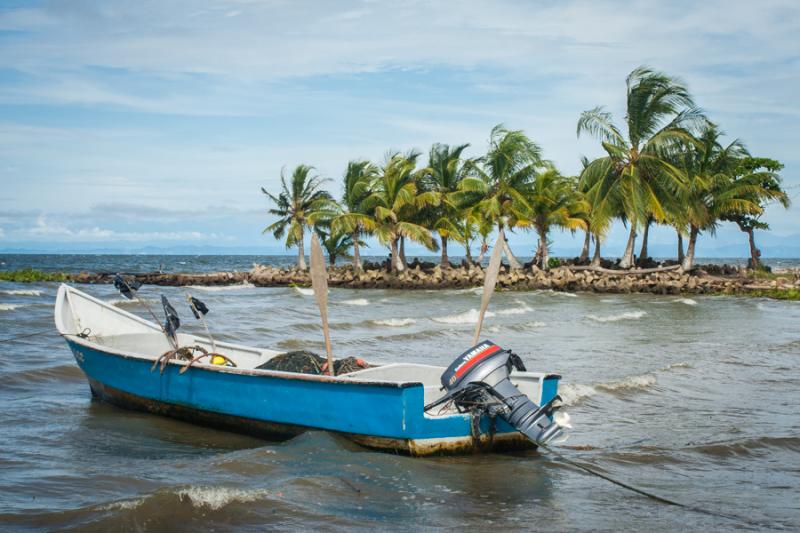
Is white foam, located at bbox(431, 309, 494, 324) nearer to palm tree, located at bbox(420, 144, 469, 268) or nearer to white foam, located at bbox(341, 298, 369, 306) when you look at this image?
white foam, located at bbox(341, 298, 369, 306)

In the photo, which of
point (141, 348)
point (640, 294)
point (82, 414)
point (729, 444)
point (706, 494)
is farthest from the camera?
point (640, 294)

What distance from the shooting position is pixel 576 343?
17656 mm

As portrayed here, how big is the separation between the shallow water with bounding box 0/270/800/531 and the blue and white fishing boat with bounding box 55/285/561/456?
0.63ft

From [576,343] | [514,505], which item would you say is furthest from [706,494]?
[576,343]

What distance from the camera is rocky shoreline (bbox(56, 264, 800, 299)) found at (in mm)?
31688

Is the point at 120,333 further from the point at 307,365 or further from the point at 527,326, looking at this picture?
the point at 527,326

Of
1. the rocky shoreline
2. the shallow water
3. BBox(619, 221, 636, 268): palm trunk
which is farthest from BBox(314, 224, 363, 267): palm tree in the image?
the shallow water

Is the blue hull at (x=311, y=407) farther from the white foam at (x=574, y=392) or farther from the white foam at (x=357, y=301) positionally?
the white foam at (x=357, y=301)

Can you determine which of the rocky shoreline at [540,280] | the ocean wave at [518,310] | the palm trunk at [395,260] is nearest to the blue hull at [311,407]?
the ocean wave at [518,310]

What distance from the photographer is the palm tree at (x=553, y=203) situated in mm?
35562

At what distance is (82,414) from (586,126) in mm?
26207

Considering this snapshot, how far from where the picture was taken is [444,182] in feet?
126

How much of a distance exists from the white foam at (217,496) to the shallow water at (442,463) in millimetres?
16

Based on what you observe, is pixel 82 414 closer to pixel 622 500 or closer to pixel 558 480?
pixel 558 480
